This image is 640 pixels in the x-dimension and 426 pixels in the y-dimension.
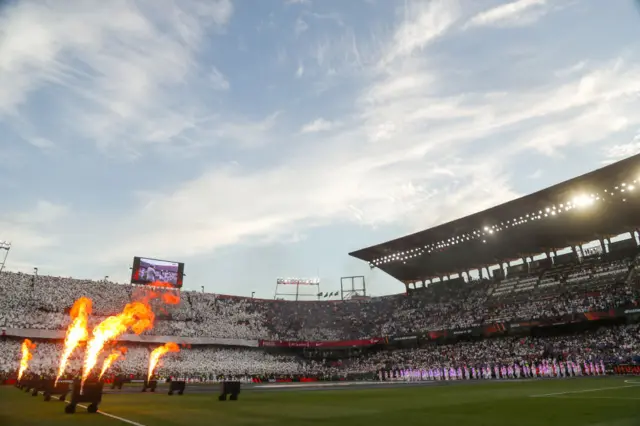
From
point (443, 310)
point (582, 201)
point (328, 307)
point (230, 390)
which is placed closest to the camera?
point (230, 390)

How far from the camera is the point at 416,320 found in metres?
69.2

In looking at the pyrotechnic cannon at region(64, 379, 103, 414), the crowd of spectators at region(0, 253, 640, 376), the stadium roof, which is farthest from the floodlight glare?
the pyrotechnic cannon at region(64, 379, 103, 414)

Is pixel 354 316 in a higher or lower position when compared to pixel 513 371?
higher

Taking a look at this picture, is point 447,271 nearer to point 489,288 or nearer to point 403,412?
point 489,288

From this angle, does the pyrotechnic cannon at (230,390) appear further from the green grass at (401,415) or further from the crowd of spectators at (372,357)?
the crowd of spectators at (372,357)

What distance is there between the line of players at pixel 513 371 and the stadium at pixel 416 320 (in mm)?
156

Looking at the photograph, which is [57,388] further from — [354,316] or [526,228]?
[354,316]

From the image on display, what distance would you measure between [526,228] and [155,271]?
56451 millimetres

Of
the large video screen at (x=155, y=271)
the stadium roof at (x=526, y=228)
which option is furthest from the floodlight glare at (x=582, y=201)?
the large video screen at (x=155, y=271)

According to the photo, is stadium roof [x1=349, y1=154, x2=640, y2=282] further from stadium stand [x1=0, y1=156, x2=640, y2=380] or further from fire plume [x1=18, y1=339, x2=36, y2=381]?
fire plume [x1=18, y1=339, x2=36, y2=381]

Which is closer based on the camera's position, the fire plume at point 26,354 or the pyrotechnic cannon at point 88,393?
the pyrotechnic cannon at point 88,393

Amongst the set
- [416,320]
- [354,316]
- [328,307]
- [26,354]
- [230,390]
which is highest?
[328,307]

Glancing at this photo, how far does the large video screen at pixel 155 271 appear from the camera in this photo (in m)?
67.3

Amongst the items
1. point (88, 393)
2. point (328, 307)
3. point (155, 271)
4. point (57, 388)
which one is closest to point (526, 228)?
point (328, 307)
